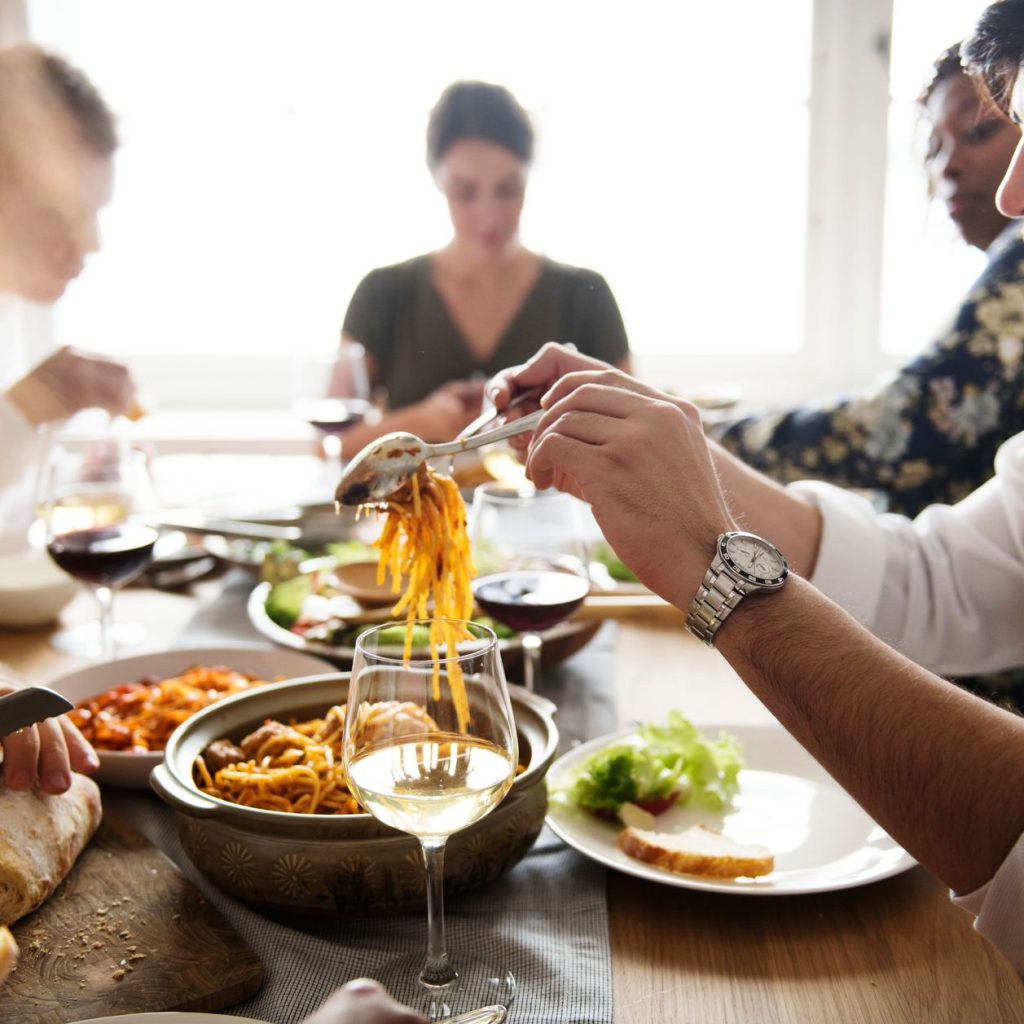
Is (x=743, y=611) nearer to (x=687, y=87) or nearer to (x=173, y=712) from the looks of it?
(x=173, y=712)

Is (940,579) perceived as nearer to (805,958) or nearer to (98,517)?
(805,958)

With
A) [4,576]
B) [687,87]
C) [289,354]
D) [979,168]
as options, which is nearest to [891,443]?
[979,168]

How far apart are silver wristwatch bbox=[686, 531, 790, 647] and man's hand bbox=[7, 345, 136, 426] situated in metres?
1.73

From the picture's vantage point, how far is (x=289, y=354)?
16.0ft

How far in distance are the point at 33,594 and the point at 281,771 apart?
0.89 meters

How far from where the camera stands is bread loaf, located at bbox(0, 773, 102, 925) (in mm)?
940

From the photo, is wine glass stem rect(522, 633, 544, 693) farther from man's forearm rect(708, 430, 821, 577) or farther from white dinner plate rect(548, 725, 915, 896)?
man's forearm rect(708, 430, 821, 577)

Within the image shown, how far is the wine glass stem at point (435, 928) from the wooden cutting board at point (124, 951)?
13cm

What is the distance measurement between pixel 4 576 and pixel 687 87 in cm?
337

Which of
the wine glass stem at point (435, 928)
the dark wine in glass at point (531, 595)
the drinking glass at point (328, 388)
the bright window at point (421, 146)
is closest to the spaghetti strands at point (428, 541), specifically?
the dark wine in glass at point (531, 595)

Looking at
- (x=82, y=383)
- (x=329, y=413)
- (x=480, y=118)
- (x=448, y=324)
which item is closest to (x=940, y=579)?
(x=329, y=413)

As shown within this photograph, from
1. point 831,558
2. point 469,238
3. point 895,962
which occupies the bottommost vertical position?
point 895,962

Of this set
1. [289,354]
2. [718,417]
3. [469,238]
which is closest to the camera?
[718,417]

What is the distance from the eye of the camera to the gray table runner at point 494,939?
2.88 ft
